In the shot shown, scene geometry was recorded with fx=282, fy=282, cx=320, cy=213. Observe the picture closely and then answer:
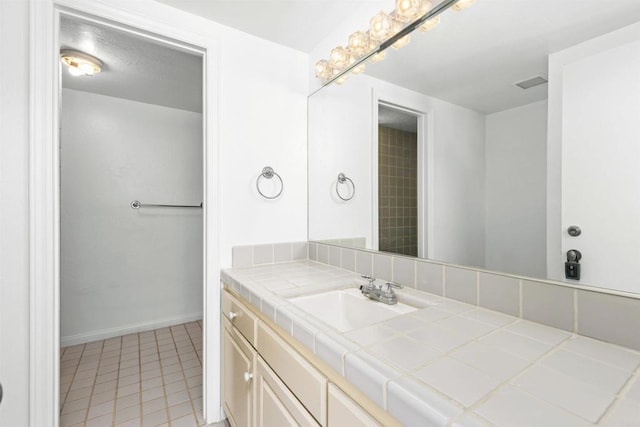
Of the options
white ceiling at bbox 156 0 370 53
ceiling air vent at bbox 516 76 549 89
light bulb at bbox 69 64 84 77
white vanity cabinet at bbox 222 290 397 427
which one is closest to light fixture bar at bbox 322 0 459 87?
white ceiling at bbox 156 0 370 53

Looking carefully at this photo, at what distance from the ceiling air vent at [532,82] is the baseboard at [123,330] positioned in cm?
321

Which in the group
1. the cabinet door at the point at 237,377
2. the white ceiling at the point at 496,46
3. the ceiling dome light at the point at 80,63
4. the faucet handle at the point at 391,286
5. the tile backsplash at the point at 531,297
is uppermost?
the ceiling dome light at the point at 80,63

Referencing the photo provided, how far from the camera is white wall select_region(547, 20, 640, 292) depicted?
649 mm

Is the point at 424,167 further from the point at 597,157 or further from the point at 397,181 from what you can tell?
the point at 597,157

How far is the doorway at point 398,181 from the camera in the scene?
1.22 m

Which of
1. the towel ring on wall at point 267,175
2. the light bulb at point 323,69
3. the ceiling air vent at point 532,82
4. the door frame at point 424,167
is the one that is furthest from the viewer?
the towel ring on wall at point 267,175

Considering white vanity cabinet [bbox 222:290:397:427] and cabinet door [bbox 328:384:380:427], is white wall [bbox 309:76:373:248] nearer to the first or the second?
white vanity cabinet [bbox 222:290:397:427]

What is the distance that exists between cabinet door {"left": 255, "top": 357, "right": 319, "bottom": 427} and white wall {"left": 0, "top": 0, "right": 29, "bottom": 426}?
3.30 feet

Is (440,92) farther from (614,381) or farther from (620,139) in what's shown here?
(614,381)

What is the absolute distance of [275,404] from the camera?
895 millimetres

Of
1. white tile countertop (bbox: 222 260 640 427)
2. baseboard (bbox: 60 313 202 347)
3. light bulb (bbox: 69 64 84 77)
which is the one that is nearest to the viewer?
white tile countertop (bbox: 222 260 640 427)

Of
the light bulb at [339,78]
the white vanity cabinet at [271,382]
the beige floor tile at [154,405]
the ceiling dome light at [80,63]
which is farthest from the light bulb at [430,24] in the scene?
the beige floor tile at [154,405]

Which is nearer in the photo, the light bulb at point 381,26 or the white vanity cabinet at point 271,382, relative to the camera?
the white vanity cabinet at point 271,382

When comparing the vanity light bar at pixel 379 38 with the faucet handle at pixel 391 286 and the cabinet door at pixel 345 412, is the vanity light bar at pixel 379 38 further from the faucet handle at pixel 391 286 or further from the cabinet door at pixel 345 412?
the cabinet door at pixel 345 412
